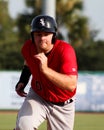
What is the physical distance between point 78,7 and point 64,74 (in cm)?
3263

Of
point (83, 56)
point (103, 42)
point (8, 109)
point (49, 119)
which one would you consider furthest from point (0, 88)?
point (103, 42)

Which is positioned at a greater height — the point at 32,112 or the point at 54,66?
the point at 54,66

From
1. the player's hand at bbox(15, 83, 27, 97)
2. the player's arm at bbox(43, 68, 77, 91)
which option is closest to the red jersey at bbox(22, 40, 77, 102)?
the player's arm at bbox(43, 68, 77, 91)

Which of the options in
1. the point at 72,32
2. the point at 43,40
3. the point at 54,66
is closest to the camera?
the point at 43,40

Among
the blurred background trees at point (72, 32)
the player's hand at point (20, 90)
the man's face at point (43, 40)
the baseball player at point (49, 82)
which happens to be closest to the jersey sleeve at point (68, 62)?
the baseball player at point (49, 82)

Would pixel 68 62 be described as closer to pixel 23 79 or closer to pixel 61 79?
pixel 61 79

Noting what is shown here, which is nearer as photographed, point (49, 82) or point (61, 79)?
point (61, 79)

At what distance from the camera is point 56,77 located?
242 inches

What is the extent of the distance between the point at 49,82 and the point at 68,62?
17.7 inches

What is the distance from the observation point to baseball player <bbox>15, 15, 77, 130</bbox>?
21.2ft

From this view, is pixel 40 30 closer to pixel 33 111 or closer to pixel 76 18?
pixel 33 111

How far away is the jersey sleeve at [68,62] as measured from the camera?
642 centimetres

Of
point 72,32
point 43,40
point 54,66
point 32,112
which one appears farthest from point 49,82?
point 72,32

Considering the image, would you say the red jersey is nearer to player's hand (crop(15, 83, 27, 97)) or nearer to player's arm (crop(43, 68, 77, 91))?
player's arm (crop(43, 68, 77, 91))
